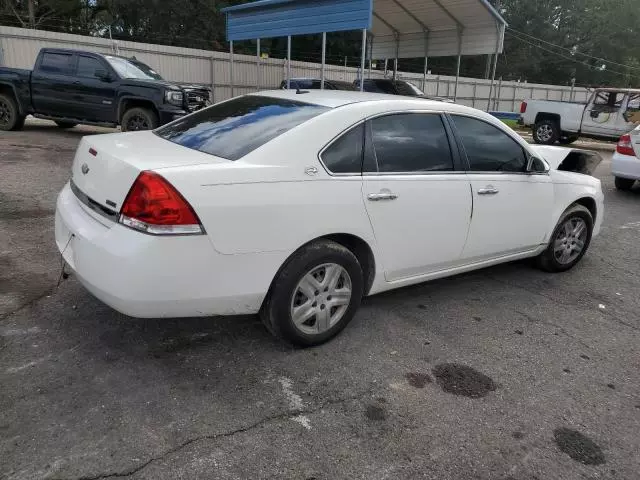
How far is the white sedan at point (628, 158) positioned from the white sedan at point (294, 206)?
5.78 meters

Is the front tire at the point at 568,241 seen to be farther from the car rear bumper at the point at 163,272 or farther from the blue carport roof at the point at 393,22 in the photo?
the blue carport roof at the point at 393,22

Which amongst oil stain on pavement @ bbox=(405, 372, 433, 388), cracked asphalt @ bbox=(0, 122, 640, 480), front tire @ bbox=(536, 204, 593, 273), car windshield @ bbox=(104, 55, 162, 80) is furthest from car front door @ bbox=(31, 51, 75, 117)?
A: oil stain on pavement @ bbox=(405, 372, 433, 388)

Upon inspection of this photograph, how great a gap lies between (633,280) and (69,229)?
4.91m

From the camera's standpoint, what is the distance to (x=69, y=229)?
3186mm

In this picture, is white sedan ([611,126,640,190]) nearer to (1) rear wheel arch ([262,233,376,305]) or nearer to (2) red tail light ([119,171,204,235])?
(1) rear wheel arch ([262,233,376,305])

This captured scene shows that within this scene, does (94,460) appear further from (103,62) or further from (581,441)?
(103,62)

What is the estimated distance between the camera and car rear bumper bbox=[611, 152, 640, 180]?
30.1 feet

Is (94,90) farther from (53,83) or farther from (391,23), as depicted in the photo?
(391,23)

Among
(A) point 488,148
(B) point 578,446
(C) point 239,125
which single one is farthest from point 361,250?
(B) point 578,446

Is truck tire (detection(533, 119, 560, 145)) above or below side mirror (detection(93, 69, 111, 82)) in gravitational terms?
below

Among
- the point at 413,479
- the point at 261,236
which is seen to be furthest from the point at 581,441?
the point at 261,236

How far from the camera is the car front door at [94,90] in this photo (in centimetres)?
1084

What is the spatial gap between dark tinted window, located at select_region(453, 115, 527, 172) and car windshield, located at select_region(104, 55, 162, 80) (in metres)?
8.83

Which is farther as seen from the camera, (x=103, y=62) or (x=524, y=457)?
(x=103, y=62)
